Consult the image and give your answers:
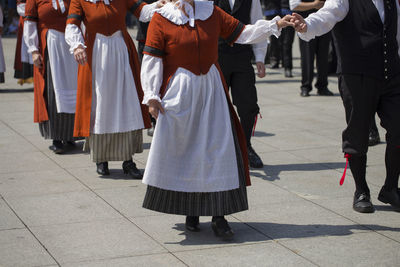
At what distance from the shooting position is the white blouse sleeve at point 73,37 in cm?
636

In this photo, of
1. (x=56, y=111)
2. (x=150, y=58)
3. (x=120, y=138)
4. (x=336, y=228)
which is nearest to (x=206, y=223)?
(x=336, y=228)

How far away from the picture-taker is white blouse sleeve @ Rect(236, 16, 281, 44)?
A: 5113mm

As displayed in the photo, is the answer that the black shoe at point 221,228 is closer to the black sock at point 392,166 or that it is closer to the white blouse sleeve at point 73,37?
the black sock at point 392,166

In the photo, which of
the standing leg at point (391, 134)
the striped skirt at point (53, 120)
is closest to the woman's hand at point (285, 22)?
the standing leg at point (391, 134)

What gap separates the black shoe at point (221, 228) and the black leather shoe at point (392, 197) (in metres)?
1.41

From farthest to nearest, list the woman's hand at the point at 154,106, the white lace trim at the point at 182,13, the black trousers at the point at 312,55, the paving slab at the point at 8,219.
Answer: the black trousers at the point at 312,55 → the paving slab at the point at 8,219 → the white lace trim at the point at 182,13 → the woman's hand at the point at 154,106

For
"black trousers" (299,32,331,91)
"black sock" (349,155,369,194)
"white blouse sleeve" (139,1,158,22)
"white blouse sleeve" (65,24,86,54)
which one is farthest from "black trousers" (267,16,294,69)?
"black sock" (349,155,369,194)

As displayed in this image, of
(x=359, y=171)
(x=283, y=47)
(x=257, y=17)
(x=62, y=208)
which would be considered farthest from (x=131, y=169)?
(x=283, y=47)

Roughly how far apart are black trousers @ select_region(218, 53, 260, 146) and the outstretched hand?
71.1 inches

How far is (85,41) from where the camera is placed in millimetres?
6785

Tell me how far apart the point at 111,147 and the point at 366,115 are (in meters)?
2.43

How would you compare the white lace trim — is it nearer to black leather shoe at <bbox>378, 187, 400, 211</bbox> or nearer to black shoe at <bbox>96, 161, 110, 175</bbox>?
black leather shoe at <bbox>378, 187, 400, 211</bbox>

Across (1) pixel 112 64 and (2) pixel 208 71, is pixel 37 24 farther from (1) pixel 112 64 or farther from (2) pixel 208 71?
(2) pixel 208 71

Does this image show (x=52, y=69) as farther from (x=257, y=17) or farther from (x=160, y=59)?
(x=160, y=59)
